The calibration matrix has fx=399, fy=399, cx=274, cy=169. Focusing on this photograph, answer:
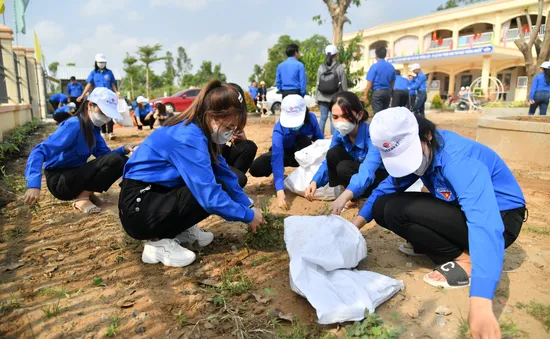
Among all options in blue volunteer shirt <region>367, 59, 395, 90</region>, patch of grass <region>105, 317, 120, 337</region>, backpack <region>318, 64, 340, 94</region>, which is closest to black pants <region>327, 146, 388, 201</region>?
patch of grass <region>105, 317, 120, 337</region>

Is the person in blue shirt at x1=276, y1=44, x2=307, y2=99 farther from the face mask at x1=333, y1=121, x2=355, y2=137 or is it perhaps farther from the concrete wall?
the face mask at x1=333, y1=121, x2=355, y2=137

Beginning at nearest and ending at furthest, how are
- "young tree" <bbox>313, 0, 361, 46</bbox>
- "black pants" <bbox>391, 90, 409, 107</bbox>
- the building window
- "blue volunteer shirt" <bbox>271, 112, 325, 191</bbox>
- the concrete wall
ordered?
"blue volunteer shirt" <bbox>271, 112, 325, 191</bbox> < the concrete wall < "black pants" <bbox>391, 90, 409, 107</bbox> < "young tree" <bbox>313, 0, 361, 46</bbox> < the building window

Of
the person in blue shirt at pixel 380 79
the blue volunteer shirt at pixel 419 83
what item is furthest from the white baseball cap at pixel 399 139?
the blue volunteer shirt at pixel 419 83

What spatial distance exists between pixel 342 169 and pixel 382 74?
4128mm

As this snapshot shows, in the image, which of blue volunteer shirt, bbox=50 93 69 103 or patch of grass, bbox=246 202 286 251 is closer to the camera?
patch of grass, bbox=246 202 286 251

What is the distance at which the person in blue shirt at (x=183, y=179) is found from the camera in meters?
2.10

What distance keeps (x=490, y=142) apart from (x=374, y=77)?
2.20 m

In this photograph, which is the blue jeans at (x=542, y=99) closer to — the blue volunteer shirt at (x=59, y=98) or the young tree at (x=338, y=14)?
the young tree at (x=338, y=14)

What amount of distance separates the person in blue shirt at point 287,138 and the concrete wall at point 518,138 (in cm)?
294

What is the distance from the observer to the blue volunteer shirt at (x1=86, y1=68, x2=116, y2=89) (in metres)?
7.23

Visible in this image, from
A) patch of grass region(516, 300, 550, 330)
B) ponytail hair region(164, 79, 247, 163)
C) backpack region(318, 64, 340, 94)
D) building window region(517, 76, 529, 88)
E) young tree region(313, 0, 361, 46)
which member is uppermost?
young tree region(313, 0, 361, 46)

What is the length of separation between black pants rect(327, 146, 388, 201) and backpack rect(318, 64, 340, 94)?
2.96 meters

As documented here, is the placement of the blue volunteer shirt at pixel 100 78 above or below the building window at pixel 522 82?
below

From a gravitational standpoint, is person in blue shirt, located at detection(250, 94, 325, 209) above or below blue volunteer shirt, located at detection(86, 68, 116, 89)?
below
